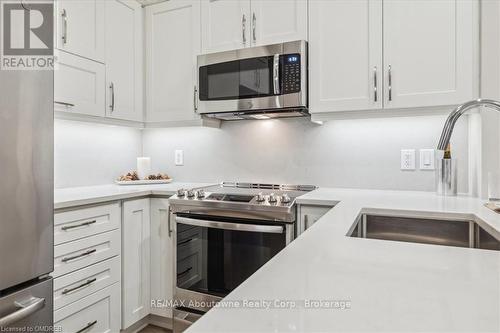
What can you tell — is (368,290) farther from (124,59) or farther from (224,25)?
(124,59)

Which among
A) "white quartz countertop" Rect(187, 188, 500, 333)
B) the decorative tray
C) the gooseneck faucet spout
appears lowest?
"white quartz countertop" Rect(187, 188, 500, 333)

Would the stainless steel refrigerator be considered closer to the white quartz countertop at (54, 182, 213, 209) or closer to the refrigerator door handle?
the refrigerator door handle

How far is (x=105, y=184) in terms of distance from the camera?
8.25 feet

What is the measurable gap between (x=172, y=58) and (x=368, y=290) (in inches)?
88.9

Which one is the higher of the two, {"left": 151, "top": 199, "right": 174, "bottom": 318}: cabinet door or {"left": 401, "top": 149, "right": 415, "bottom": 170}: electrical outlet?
{"left": 401, "top": 149, "right": 415, "bottom": 170}: electrical outlet

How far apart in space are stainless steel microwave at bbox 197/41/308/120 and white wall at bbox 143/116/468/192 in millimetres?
234

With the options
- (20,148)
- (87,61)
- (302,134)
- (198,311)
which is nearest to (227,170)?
(302,134)

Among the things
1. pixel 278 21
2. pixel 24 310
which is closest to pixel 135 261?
pixel 24 310

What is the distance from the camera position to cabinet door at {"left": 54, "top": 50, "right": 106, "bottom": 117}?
1.90m

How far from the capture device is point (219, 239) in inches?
73.9

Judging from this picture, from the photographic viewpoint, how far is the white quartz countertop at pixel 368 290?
1.39 ft

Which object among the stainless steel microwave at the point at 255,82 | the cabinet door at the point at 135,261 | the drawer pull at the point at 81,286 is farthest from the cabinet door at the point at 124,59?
the drawer pull at the point at 81,286

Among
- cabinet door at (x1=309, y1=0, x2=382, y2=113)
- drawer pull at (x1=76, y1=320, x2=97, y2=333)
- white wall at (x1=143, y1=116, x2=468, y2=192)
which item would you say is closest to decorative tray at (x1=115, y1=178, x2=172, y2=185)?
white wall at (x1=143, y1=116, x2=468, y2=192)

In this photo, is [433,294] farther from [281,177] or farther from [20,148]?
[281,177]
